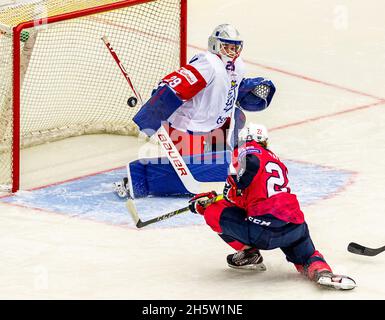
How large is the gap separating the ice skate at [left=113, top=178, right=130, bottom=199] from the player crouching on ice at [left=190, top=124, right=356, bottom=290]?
128 centimetres

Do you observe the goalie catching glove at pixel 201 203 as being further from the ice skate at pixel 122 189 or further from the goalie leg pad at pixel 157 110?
the ice skate at pixel 122 189

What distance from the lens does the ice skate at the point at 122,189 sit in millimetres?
7277

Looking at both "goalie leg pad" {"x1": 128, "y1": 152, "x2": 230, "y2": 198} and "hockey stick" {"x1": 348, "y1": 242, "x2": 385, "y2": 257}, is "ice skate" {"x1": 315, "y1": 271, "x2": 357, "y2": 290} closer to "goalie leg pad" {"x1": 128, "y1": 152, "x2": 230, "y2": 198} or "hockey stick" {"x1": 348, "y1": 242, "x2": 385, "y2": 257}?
"hockey stick" {"x1": 348, "y1": 242, "x2": 385, "y2": 257}

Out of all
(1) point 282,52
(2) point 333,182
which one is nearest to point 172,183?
(2) point 333,182

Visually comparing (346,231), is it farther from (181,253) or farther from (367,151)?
(367,151)

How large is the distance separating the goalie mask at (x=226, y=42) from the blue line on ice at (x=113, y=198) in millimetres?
775

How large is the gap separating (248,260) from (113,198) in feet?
4.37

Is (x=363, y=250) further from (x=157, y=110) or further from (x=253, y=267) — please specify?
(x=157, y=110)

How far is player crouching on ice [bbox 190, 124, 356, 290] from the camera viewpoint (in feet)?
19.3

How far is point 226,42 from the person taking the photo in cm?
713

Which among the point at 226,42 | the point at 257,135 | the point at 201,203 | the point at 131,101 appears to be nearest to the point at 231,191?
the point at 201,203

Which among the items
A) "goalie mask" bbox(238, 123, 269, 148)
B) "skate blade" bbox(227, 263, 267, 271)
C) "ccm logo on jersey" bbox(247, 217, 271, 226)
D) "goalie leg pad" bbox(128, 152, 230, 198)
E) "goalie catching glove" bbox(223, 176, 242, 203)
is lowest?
"skate blade" bbox(227, 263, 267, 271)

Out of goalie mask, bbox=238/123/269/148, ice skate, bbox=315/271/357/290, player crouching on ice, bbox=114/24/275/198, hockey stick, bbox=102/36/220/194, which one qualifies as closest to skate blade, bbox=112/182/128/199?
player crouching on ice, bbox=114/24/275/198
